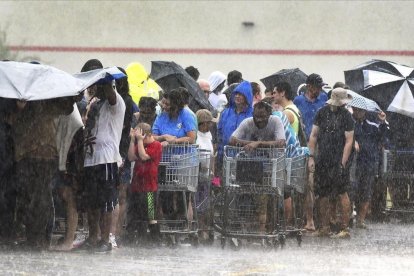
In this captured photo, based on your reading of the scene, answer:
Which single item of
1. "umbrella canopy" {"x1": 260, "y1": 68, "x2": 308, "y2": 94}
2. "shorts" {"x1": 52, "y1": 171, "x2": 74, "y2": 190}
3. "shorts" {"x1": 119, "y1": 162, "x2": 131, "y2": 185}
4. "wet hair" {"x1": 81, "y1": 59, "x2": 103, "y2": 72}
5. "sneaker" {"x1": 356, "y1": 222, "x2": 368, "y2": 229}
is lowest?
"sneaker" {"x1": 356, "y1": 222, "x2": 368, "y2": 229}

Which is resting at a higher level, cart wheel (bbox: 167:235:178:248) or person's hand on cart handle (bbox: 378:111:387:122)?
person's hand on cart handle (bbox: 378:111:387:122)

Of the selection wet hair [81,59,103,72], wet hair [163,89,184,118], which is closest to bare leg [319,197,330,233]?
wet hair [163,89,184,118]

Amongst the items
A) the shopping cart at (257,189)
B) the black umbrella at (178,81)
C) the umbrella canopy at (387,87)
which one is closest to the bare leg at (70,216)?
the shopping cart at (257,189)

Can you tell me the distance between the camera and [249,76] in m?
36.1

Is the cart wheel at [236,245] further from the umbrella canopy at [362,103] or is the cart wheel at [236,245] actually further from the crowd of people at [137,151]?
the umbrella canopy at [362,103]

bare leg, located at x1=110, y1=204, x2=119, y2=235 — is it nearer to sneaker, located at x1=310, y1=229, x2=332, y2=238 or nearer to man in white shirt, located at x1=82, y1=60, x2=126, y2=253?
man in white shirt, located at x1=82, y1=60, x2=126, y2=253

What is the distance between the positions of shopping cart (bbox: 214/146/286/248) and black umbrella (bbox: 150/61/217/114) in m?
3.14

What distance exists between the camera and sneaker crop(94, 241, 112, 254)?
582 inches

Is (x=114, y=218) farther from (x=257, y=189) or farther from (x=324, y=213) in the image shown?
(x=324, y=213)

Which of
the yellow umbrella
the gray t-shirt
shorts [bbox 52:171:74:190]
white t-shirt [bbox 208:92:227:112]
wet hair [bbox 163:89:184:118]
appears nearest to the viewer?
shorts [bbox 52:171:74:190]

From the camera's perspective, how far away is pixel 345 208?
18656 millimetres

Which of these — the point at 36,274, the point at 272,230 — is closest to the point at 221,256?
the point at 272,230

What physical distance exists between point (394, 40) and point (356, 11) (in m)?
1.09

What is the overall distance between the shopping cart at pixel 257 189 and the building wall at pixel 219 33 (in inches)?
764
